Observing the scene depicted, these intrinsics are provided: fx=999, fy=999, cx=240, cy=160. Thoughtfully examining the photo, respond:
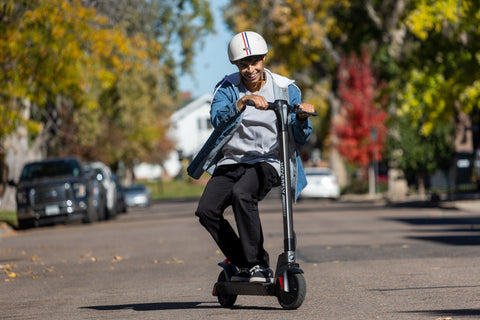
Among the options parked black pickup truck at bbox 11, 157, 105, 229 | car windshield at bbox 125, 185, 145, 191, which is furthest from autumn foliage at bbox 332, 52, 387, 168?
parked black pickup truck at bbox 11, 157, 105, 229

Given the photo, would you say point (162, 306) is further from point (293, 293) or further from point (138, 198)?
point (138, 198)

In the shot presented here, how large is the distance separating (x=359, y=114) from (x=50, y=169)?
21.9 meters

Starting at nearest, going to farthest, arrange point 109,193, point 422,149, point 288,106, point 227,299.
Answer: point 288,106, point 227,299, point 109,193, point 422,149

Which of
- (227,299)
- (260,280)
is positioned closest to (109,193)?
(227,299)

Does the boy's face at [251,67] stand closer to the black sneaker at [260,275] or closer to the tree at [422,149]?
the black sneaker at [260,275]

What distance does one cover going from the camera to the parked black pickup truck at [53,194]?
2469 centimetres

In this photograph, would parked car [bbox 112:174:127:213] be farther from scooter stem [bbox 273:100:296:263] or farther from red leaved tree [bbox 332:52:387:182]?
scooter stem [bbox 273:100:296:263]

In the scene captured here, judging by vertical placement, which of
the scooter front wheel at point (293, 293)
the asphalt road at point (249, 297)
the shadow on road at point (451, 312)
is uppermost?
the scooter front wheel at point (293, 293)

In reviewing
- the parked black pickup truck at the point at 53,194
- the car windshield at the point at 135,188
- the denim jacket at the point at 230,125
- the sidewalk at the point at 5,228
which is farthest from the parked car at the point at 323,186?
the denim jacket at the point at 230,125

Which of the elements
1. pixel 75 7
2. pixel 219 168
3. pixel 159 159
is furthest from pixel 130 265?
pixel 159 159

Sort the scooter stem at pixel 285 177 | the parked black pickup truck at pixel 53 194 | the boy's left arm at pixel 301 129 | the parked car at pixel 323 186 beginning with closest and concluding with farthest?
1. the scooter stem at pixel 285 177
2. the boy's left arm at pixel 301 129
3. the parked black pickup truck at pixel 53 194
4. the parked car at pixel 323 186

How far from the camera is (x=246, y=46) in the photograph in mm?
6883

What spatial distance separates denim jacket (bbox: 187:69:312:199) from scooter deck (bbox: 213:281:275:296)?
29.7 inches

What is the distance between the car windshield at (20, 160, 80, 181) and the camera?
25.7 meters
